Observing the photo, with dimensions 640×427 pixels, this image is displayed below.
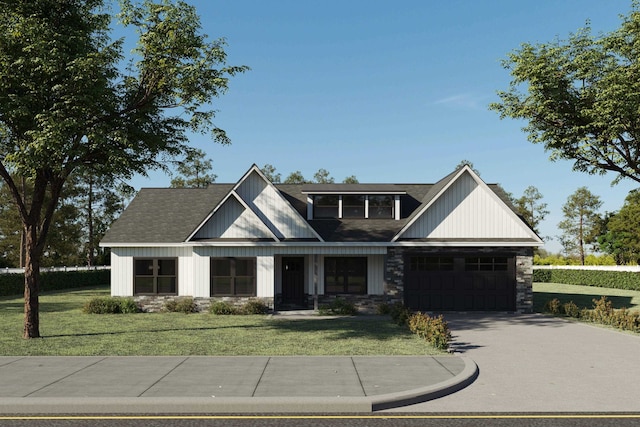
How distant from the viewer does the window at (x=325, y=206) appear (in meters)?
26.8

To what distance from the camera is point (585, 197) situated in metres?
79.4

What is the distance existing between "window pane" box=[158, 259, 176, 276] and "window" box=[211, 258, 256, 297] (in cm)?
254

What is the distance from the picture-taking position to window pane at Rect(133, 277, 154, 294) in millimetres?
Result: 25344

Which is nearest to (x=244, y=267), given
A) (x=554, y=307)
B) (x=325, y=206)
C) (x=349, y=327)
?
(x=325, y=206)

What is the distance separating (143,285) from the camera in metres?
25.4

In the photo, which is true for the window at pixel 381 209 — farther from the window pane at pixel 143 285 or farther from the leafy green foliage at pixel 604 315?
the window pane at pixel 143 285

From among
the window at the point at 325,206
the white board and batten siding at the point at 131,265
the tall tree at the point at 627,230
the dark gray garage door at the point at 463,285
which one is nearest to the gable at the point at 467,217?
the dark gray garage door at the point at 463,285

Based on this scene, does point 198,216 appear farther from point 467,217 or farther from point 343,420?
point 343,420

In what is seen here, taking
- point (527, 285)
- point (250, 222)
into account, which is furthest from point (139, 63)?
point (527, 285)

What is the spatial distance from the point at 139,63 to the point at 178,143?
354 cm

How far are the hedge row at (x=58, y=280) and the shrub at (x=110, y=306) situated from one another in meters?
15.8

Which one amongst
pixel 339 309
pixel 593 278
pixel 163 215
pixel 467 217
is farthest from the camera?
pixel 593 278

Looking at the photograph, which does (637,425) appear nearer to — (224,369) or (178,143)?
(224,369)

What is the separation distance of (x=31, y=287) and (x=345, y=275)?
1355cm
